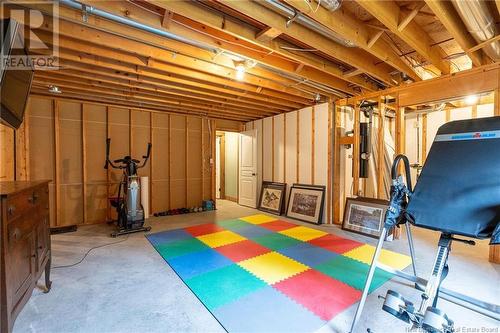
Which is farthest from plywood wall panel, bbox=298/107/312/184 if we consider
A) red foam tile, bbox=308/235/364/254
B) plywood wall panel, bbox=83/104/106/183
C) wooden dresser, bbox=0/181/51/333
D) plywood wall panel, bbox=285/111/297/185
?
wooden dresser, bbox=0/181/51/333

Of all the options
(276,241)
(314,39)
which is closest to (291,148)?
(276,241)

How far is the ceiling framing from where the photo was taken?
2241mm

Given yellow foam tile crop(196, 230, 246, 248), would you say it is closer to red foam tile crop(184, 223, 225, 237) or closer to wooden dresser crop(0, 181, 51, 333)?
red foam tile crop(184, 223, 225, 237)

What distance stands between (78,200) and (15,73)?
12.5 feet

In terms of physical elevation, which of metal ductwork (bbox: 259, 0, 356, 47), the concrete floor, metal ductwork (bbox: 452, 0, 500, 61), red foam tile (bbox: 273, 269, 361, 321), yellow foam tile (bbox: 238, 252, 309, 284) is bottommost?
the concrete floor

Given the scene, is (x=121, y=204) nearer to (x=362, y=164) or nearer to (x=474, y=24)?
(x=362, y=164)

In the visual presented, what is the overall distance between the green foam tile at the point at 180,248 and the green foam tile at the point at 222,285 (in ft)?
2.63

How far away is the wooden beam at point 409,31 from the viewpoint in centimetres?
211

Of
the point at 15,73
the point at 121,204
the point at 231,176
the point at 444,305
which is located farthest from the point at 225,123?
A: the point at 444,305

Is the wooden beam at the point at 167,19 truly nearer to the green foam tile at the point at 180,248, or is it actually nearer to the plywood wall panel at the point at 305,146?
the green foam tile at the point at 180,248

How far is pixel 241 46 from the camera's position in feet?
9.80

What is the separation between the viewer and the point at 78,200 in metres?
5.05

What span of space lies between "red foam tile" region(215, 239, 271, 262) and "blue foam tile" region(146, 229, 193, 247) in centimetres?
93

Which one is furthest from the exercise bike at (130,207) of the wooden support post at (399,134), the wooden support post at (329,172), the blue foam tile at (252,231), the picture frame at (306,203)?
the wooden support post at (399,134)
